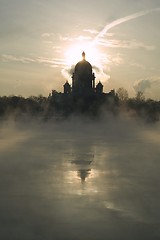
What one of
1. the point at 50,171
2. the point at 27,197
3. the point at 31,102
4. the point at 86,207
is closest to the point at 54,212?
the point at 86,207

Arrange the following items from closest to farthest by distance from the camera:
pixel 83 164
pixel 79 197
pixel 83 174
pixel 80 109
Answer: pixel 79 197, pixel 83 174, pixel 83 164, pixel 80 109

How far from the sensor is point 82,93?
101 meters

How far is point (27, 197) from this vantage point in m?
16.0

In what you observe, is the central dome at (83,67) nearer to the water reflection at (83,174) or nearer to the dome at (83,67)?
the dome at (83,67)

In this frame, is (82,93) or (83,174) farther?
(82,93)

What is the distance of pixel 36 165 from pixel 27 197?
7.31m

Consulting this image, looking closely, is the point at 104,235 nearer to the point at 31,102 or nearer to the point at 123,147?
the point at 123,147

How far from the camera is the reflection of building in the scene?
99750 mm

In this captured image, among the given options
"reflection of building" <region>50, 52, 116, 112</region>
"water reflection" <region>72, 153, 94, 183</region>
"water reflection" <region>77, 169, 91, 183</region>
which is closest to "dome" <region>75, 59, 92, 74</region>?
"reflection of building" <region>50, 52, 116, 112</region>

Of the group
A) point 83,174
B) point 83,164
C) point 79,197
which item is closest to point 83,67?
point 83,164

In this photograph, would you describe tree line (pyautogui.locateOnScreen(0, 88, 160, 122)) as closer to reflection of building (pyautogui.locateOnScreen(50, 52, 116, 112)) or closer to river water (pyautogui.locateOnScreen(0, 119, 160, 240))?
reflection of building (pyautogui.locateOnScreen(50, 52, 116, 112))

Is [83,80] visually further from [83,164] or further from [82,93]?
[83,164]

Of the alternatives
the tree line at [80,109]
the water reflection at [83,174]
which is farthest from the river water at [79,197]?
the tree line at [80,109]

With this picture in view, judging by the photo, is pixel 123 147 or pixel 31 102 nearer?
pixel 123 147
